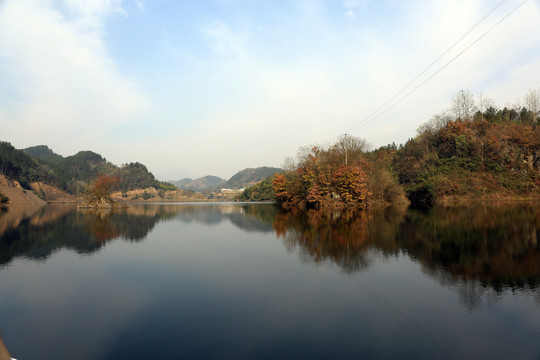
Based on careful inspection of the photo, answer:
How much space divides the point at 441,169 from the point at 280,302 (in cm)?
5883

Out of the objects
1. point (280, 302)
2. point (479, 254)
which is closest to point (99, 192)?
point (280, 302)

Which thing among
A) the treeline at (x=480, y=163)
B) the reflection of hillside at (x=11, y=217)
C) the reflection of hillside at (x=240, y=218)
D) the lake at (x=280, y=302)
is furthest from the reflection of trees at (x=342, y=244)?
the treeline at (x=480, y=163)

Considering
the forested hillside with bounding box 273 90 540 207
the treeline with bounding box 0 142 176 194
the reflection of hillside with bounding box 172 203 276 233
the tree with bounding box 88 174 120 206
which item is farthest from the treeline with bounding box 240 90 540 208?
the treeline with bounding box 0 142 176 194

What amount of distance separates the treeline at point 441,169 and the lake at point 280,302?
98.2 ft

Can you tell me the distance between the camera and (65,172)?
171875 mm

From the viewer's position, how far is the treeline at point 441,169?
44500 millimetres

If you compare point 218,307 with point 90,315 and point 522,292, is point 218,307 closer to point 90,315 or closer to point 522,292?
point 90,315

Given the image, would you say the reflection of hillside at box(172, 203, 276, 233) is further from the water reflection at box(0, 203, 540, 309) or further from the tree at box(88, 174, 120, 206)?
the tree at box(88, 174, 120, 206)

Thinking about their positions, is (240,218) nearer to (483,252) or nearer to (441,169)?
(483,252)

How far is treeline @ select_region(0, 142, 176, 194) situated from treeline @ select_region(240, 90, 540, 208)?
4861cm

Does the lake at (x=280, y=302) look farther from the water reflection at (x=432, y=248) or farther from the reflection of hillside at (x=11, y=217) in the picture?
the reflection of hillside at (x=11, y=217)

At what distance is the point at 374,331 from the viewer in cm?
587

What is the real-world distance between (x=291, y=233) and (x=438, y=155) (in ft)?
181

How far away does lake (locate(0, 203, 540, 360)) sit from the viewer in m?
5.35
